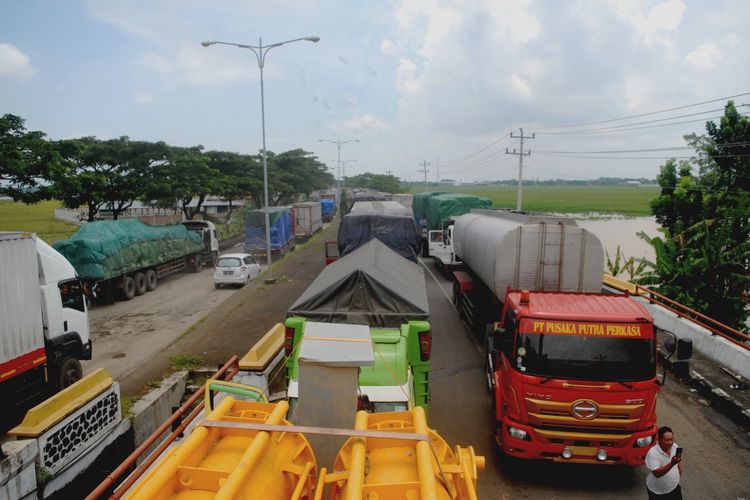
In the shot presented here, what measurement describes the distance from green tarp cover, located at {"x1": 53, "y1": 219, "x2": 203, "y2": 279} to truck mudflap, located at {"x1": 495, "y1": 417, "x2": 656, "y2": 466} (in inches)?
617

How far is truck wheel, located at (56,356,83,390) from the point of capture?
8.95 metres

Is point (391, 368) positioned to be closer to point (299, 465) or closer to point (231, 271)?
point (299, 465)

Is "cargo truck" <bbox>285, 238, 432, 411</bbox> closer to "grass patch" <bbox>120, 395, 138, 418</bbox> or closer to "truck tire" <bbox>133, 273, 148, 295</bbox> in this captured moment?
"grass patch" <bbox>120, 395, 138, 418</bbox>

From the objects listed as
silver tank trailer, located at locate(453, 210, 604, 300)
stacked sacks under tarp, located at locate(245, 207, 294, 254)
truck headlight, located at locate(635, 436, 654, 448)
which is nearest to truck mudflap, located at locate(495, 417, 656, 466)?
truck headlight, located at locate(635, 436, 654, 448)

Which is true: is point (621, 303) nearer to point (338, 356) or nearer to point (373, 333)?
point (373, 333)

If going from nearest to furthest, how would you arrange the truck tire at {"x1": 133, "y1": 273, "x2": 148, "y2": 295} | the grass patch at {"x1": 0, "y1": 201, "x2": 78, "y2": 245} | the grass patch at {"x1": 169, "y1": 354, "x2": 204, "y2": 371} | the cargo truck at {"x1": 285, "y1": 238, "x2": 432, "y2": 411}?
the cargo truck at {"x1": 285, "y1": 238, "x2": 432, "y2": 411} < the grass patch at {"x1": 169, "y1": 354, "x2": 204, "y2": 371} < the truck tire at {"x1": 133, "y1": 273, "x2": 148, "y2": 295} < the grass patch at {"x1": 0, "y1": 201, "x2": 78, "y2": 245}

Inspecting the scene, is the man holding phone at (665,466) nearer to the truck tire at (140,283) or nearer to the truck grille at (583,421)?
the truck grille at (583,421)

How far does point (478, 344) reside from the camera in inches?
491

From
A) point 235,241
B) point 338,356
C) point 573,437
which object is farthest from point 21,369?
point 235,241

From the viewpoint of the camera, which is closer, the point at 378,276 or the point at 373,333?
the point at 373,333

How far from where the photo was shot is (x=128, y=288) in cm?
1886

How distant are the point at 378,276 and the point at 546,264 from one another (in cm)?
318

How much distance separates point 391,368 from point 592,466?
135 inches

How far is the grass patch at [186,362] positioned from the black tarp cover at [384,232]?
631 centimetres
